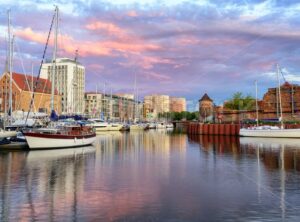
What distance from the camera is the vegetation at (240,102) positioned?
152988 mm

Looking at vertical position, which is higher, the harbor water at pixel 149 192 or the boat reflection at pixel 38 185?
the boat reflection at pixel 38 185

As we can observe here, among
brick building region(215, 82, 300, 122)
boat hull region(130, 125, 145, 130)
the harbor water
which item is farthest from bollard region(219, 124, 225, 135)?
the harbor water

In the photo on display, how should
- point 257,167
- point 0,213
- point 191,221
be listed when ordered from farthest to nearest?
point 257,167
point 0,213
point 191,221

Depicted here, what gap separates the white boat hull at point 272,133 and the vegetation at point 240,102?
67.4m

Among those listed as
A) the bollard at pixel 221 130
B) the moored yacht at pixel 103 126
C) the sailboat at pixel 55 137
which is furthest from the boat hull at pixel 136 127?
the sailboat at pixel 55 137

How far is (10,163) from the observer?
107 ft

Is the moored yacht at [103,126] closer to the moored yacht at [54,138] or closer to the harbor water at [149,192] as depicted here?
the moored yacht at [54,138]

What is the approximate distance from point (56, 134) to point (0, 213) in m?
31.1

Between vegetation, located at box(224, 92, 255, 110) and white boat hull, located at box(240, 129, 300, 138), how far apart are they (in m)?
67.4

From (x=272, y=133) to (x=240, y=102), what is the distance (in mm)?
81407

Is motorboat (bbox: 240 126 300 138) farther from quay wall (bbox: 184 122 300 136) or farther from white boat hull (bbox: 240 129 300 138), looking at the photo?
quay wall (bbox: 184 122 300 136)

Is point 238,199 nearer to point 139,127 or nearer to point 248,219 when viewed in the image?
point 248,219

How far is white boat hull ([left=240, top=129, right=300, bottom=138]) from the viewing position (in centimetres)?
7425

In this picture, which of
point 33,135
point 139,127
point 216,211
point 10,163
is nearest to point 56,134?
point 33,135
